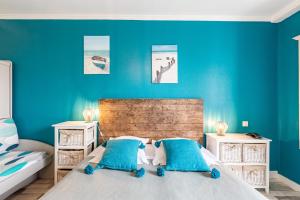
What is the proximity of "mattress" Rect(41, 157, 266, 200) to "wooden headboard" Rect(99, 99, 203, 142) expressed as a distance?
1.06 metres

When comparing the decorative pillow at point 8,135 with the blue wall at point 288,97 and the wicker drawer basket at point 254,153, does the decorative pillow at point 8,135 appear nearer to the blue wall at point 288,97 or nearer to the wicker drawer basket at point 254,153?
the wicker drawer basket at point 254,153

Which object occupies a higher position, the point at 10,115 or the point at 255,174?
the point at 10,115

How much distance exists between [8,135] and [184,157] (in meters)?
2.52

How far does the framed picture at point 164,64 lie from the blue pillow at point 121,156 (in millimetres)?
1203

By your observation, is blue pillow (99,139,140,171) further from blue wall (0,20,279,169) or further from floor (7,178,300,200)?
floor (7,178,300,200)

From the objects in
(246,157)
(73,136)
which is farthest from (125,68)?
(246,157)

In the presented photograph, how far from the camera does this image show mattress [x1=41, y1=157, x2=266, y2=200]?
5.32ft

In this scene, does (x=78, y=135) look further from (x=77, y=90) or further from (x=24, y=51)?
(x=24, y=51)

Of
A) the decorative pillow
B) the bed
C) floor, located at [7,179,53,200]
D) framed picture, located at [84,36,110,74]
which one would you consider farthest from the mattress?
framed picture, located at [84,36,110,74]

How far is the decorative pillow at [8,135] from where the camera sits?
298cm

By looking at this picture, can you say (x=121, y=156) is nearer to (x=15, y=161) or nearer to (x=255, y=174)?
(x=15, y=161)

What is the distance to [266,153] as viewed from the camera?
282 centimetres

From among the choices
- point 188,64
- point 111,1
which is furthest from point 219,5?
point 111,1

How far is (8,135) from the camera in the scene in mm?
3039
